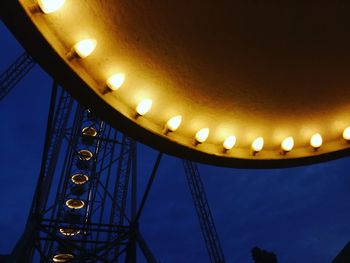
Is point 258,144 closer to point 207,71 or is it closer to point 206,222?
point 207,71

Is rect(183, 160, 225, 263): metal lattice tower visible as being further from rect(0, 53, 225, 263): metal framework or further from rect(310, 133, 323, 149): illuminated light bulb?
rect(310, 133, 323, 149): illuminated light bulb

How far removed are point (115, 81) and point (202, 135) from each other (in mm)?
1113

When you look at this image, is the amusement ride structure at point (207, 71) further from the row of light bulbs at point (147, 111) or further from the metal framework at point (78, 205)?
the metal framework at point (78, 205)

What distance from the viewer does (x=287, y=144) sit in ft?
13.3

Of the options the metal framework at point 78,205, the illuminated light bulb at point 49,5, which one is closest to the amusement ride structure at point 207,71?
the illuminated light bulb at point 49,5

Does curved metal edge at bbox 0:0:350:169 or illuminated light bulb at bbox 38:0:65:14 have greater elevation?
illuminated light bulb at bbox 38:0:65:14

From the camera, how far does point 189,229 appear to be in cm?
10488

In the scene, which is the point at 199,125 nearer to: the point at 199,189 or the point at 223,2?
→ the point at 223,2

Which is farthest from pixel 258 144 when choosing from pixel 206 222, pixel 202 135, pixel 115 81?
pixel 206 222

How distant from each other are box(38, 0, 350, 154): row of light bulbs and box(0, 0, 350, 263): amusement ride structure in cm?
1

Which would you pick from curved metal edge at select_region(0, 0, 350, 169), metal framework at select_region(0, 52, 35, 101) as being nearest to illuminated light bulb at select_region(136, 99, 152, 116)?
curved metal edge at select_region(0, 0, 350, 169)

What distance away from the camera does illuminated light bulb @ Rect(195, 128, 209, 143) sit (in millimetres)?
3680

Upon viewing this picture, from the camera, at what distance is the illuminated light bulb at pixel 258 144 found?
3.94 m

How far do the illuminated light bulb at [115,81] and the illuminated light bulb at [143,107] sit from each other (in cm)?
30
